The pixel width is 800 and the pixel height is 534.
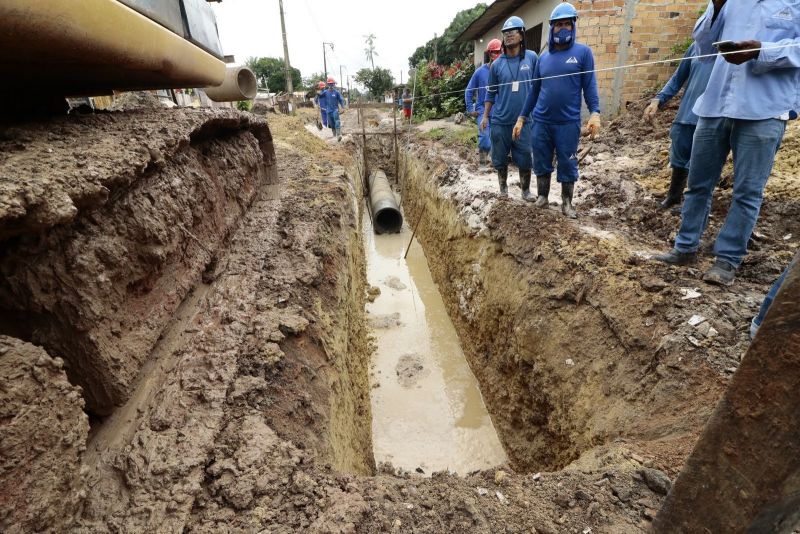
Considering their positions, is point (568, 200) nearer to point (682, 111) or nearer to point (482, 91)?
point (682, 111)

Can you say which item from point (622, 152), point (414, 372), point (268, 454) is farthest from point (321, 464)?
point (622, 152)

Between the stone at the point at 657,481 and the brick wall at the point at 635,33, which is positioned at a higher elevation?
the brick wall at the point at 635,33

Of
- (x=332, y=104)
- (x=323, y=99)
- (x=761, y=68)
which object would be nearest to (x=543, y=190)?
(x=761, y=68)

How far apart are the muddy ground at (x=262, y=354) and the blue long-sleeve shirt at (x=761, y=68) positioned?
49.1 inches

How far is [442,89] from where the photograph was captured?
1730 centimetres

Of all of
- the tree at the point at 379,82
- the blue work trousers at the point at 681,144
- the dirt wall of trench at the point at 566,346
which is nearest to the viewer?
the dirt wall of trench at the point at 566,346

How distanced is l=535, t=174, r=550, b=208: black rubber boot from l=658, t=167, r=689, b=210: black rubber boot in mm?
1260

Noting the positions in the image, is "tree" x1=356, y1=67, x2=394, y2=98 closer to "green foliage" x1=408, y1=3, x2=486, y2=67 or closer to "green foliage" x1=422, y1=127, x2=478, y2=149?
"green foliage" x1=408, y1=3, x2=486, y2=67

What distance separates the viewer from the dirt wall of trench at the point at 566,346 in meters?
2.49

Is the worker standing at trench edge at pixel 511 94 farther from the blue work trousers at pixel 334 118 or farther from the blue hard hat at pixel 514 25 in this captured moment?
the blue work trousers at pixel 334 118

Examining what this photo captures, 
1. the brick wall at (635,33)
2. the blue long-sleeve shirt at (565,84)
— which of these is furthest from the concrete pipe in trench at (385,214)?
the blue long-sleeve shirt at (565,84)

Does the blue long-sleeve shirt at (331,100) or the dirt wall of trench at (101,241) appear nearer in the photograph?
the dirt wall of trench at (101,241)

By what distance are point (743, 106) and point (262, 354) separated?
11.3 ft

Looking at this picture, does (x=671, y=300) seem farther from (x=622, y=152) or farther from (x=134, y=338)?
(x=622, y=152)
